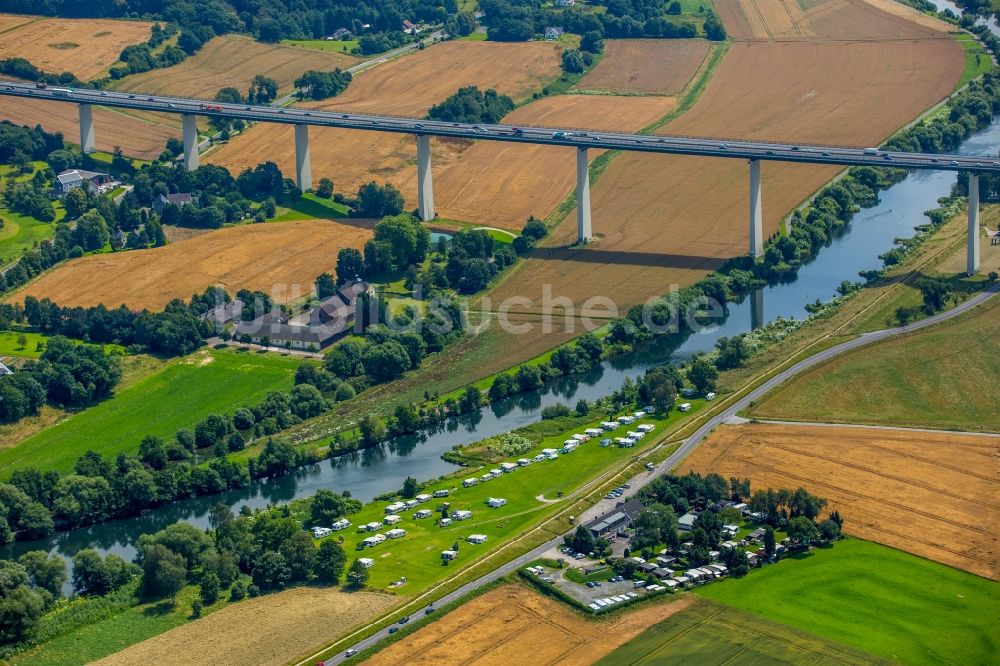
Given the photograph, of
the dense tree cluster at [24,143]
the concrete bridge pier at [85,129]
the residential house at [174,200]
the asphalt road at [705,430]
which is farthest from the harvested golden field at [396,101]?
the asphalt road at [705,430]

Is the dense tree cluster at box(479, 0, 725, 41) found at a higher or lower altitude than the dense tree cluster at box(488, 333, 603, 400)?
Result: higher

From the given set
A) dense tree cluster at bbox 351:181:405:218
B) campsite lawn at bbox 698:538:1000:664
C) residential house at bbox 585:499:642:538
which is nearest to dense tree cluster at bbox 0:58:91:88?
dense tree cluster at bbox 351:181:405:218

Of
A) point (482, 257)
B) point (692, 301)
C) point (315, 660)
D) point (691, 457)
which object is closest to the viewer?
point (315, 660)

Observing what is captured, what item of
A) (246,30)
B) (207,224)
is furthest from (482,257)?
(246,30)

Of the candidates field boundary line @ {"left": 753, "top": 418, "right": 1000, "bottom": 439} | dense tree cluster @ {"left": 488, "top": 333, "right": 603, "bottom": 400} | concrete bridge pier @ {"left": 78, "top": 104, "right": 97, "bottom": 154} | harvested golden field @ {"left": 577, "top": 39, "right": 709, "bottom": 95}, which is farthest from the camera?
harvested golden field @ {"left": 577, "top": 39, "right": 709, "bottom": 95}

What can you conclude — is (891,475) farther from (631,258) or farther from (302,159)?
(302,159)

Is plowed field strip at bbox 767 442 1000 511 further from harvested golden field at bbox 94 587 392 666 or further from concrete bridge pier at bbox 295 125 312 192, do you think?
concrete bridge pier at bbox 295 125 312 192

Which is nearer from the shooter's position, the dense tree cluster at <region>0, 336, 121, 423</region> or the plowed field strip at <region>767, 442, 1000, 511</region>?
the plowed field strip at <region>767, 442, 1000, 511</region>

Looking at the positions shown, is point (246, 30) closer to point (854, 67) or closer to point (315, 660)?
point (854, 67)
